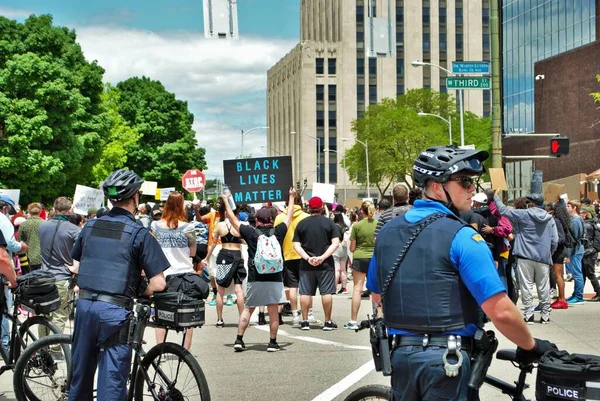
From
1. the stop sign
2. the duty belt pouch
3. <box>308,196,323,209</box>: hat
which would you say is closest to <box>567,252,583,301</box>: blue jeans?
<box>308,196,323,209</box>: hat

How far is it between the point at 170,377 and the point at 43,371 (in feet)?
5.17

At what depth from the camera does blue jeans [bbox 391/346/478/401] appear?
391cm

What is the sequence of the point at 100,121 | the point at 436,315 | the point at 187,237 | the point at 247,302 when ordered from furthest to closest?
the point at 100,121 → the point at 247,302 → the point at 187,237 → the point at 436,315

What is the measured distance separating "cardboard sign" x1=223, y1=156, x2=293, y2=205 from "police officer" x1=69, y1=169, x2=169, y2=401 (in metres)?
8.40

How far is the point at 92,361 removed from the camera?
5.73 meters

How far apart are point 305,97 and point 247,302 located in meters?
109

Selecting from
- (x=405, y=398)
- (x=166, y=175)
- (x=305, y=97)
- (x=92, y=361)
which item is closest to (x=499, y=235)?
(x=92, y=361)

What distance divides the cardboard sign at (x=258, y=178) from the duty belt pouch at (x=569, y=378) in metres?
10.5

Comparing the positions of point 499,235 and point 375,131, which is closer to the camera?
point 499,235

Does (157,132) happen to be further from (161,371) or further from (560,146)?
(161,371)

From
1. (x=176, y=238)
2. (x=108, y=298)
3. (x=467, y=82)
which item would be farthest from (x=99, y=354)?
(x=467, y=82)

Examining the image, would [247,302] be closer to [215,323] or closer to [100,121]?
[215,323]

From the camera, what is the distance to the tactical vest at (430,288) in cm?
396

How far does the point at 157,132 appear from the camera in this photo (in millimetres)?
74688
